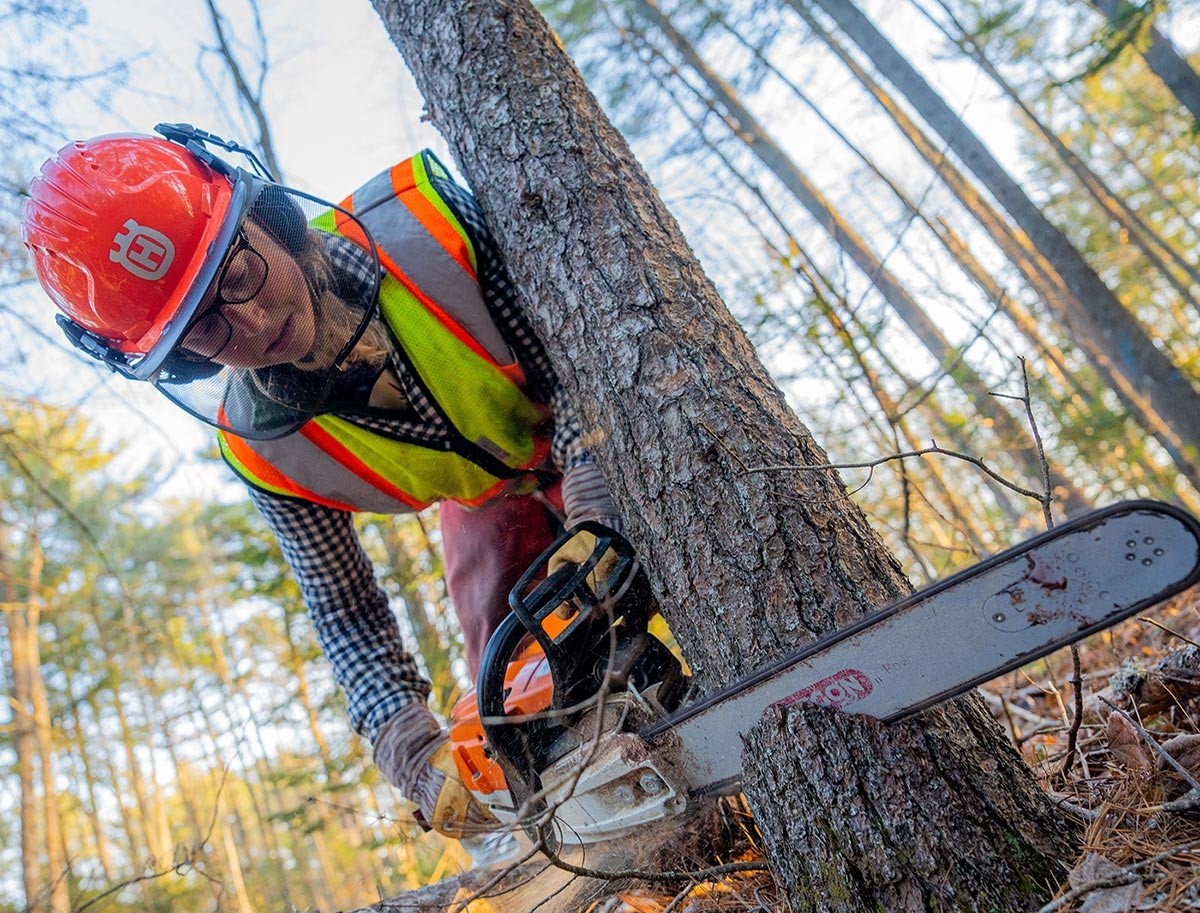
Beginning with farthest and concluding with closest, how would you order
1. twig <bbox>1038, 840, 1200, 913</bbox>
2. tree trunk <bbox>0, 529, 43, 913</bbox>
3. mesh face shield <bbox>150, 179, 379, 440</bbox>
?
tree trunk <bbox>0, 529, 43, 913</bbox> < mesh face shield <bbox>150, 179, 379, 440</bbox> < twig <bbox>1038, 840, 1200, 913</bbox>

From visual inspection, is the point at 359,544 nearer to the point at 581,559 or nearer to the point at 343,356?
the point at 343,356

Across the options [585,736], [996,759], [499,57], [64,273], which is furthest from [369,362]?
[996,759]

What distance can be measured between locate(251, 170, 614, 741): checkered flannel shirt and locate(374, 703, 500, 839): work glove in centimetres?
7

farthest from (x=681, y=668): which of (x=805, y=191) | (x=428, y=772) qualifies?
(x=805, y=191)

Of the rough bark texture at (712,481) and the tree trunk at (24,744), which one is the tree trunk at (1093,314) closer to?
the rough bark texture at (712,481)

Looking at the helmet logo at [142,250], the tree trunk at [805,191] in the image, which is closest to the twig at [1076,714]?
the helmet logo at [142,250]

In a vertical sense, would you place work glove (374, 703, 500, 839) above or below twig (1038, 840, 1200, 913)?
above

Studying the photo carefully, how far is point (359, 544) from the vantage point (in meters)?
2.69

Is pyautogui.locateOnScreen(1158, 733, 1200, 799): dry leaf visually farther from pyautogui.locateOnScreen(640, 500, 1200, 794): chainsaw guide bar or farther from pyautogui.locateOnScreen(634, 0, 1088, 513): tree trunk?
pyautogui.locateOnScreen(634, 0, 1088, 513): tree trunk

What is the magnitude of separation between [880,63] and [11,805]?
19030 mm

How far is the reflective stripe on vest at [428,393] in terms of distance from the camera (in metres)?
2.14

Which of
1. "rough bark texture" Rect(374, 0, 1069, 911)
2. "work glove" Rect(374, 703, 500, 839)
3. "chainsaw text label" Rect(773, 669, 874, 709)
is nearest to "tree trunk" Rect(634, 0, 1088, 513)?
"rough bark texture" Rect(374, 0, 1069, 911)

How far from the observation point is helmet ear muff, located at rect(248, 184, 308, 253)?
2023mm

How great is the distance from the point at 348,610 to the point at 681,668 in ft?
4.40
